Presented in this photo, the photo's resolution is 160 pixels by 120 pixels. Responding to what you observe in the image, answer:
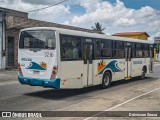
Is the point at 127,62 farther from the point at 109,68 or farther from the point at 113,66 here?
the point at 109,68

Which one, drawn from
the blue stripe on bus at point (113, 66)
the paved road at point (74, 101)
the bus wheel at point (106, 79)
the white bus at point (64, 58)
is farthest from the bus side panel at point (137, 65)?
the paved road at point (74, 101)

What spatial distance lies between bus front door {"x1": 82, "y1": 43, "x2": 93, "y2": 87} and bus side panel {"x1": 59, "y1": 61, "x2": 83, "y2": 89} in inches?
15.8

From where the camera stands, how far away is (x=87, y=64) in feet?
42.7

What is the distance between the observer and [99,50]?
14.1m

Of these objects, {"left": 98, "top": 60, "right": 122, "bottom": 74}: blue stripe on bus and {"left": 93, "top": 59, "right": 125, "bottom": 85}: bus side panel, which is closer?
{"left": 93, "top": 59, "right": 125, "bottom": 85}: bus side panel

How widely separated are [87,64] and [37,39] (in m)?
2.81

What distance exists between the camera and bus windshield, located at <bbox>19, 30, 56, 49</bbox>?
11.3m

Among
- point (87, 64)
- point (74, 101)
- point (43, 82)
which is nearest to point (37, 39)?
point (43, 82)

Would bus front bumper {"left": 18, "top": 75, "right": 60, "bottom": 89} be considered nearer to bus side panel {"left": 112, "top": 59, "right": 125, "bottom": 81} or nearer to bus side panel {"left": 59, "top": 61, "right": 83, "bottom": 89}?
bus side panel {"left": 59, "top": 61, "right": 83, "bottom": 89}

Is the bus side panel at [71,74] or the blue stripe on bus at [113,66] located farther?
the blue stripe on bus at [113,66]

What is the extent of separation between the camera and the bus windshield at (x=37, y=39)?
11272 millimetres

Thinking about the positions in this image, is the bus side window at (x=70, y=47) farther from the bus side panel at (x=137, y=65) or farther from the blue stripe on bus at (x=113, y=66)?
the bus side panel at (x=137, y=65)

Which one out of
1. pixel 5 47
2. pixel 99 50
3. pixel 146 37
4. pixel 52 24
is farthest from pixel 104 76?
pixel 146 37

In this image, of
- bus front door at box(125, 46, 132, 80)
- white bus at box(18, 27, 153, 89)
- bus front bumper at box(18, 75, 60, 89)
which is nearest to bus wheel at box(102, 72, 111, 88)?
white bus at box(18, 27, 153, 89)
